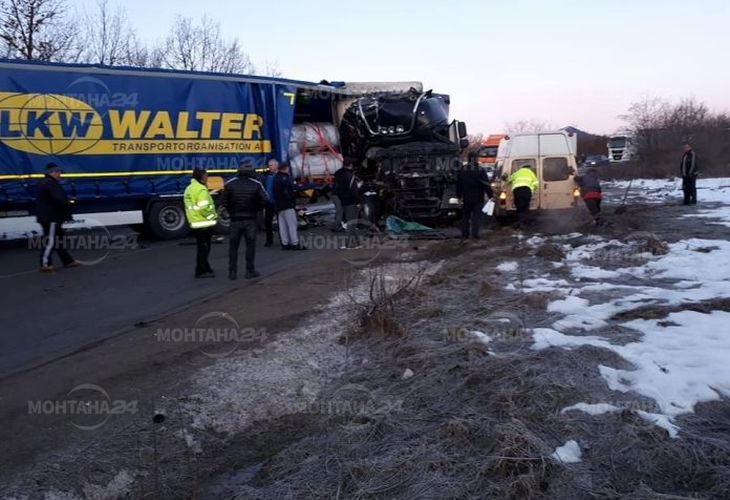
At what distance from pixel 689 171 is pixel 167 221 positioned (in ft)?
45.9

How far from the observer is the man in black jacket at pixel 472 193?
1282 centimetres

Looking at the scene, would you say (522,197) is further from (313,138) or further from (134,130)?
(134,130)

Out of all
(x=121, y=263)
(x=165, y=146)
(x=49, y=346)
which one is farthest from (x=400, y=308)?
(x=165, y=146)

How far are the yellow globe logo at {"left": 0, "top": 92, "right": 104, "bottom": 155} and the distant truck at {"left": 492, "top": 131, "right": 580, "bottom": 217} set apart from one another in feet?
28.9

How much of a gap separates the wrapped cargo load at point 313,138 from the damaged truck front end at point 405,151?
31cm

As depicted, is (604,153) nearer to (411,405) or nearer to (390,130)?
(390,130)

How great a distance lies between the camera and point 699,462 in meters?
3.54

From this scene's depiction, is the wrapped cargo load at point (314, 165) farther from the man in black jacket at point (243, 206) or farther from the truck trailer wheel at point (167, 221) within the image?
the man in black jacket at point (243, 206)

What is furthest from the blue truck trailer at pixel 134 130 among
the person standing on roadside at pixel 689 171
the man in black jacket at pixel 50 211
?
the person standing on roadside at pixel 689 171

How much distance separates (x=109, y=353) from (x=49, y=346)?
0.79m

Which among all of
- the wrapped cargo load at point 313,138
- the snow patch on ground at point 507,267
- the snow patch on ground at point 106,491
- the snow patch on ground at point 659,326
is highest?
the wrapped cargo load at point 313,138

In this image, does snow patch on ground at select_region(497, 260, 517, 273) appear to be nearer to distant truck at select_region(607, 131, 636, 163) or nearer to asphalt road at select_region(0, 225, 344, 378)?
asphalt road at select_region(0, 225, 344, 378)

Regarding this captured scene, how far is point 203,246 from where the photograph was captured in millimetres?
9883

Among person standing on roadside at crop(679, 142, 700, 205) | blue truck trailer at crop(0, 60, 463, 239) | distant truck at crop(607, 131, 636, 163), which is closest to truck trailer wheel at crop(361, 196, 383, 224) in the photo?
blue truck trailer at crop(0, 60, 463, 239)
